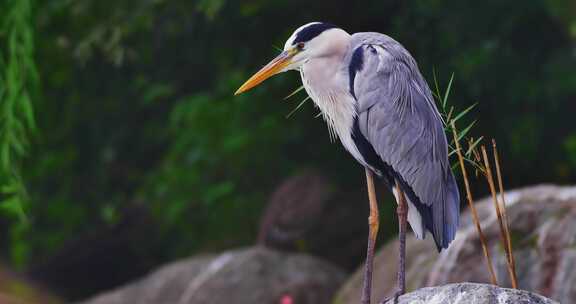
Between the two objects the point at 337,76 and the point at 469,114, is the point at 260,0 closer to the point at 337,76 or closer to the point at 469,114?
the point at 469,114

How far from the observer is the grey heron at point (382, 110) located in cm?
409

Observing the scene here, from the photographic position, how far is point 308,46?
408 centimetres

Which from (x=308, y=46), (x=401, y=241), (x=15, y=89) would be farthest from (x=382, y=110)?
(x=15, y=89)

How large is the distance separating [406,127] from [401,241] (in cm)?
48

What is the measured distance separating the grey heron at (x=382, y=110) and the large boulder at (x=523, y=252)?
1550mm

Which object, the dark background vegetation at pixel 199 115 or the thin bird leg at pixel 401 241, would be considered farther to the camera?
the dark background vegetation at pixel 199 115

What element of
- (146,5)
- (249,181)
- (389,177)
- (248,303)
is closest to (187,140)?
(249,181)

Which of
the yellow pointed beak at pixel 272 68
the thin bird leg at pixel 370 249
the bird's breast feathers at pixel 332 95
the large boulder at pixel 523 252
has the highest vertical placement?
the yellow pointed beak at pixel 272 68

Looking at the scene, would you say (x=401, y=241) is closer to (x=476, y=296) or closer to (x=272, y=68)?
(x=476, y=296)

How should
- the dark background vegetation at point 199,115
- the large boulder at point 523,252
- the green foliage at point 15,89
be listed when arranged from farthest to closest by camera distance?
the dark background vegetation at point 199,115 < the green foliage at point 15,89 < the large boulder at point 523,252

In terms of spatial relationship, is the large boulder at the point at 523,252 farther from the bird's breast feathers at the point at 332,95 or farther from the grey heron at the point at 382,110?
the bird's breast feathers at the point at 332,95

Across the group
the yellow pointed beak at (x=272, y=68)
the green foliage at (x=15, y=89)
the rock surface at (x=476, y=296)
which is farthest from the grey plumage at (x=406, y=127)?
the green foliage at (x=15, y=89)

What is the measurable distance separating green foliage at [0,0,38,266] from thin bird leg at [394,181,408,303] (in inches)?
105

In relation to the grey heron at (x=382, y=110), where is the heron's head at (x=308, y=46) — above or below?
above
